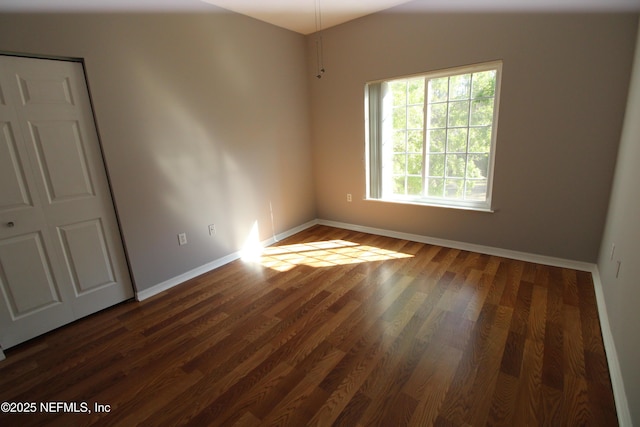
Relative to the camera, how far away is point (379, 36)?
3.38 m

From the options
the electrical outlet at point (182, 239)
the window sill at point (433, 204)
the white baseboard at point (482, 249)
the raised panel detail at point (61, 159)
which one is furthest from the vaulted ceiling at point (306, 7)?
the white baseboard at point (482, 249)

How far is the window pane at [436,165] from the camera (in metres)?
3.38

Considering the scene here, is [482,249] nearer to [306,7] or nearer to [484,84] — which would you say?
[484,84]

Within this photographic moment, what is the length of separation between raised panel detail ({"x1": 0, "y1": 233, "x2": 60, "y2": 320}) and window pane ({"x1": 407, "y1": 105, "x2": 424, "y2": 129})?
3.73 meters

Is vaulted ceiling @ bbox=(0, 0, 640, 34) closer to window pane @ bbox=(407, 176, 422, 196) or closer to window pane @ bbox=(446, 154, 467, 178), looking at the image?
window pane @ bbox=(446, 154, 467, 178)

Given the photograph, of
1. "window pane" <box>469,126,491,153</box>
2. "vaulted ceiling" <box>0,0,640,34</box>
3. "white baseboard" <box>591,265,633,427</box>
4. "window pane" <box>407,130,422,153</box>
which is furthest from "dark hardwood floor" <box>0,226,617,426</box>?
"vaulted ceiling" <box>0,0,640,34</box>

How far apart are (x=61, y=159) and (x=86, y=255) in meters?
0.79

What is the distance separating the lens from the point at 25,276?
7.03 ft

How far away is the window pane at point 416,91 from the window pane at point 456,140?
52 centimetres

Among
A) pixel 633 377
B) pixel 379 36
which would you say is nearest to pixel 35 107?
pixel 379 36

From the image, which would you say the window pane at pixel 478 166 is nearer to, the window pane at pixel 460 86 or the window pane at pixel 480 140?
the window pane at pixel 480 140

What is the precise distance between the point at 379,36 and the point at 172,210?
3.00 m

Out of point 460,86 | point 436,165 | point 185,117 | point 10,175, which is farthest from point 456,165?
point 10,175

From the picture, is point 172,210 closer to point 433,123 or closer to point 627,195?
point 433,123
